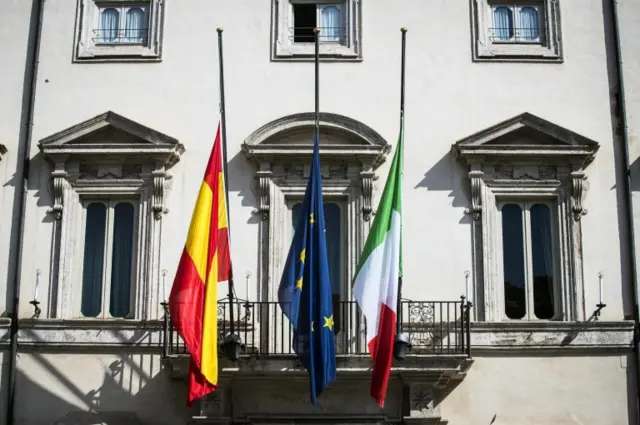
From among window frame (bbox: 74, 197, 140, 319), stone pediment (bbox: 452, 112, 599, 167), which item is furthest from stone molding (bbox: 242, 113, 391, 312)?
window frame (bbox: 74, 197, 140, 319)

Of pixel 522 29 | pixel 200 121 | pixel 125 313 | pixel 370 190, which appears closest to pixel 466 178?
pixel 370 190

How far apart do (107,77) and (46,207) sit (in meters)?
2.20

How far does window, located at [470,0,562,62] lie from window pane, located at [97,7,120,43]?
18.1ft

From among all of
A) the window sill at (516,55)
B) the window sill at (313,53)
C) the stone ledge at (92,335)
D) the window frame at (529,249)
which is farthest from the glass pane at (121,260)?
the window sill at (516,55)

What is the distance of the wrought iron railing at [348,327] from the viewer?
664 inches

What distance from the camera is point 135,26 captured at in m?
19.0

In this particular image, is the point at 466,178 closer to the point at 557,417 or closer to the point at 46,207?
the point at 557,417

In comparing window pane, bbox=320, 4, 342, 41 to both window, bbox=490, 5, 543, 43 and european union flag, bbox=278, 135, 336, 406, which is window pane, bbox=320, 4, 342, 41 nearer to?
window, bbox=490, 5, 543, 43

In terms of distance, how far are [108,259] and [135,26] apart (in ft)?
12.2

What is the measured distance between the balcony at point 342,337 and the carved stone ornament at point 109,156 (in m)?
2.06

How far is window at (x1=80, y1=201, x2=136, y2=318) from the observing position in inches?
701

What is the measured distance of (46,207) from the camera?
59.1ft

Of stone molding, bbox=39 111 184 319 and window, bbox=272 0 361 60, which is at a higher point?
window, bbox=272 0 361 60

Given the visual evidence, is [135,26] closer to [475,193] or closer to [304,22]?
[304,22]
